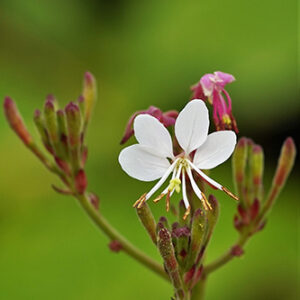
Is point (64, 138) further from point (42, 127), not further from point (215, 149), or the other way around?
point (215, 149)

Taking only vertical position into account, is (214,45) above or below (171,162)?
above

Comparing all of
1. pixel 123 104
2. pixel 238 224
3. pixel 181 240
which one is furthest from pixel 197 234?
pixel 123 104

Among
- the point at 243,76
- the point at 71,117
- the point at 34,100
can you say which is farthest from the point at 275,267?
the point at 71,117

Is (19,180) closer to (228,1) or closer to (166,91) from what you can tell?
(166,91)

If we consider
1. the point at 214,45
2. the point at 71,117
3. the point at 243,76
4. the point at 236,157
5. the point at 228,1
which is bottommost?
the point at 236,157

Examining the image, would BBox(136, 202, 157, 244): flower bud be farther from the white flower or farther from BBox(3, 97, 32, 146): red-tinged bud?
BBox(3, 97, 32, 146): red-tinged bud

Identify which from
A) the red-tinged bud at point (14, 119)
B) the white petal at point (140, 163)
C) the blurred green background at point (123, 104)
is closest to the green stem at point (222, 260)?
the white petal at point (140, 163)
